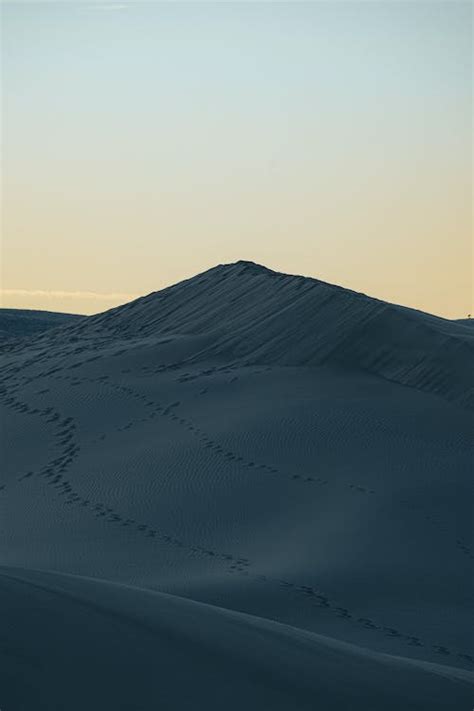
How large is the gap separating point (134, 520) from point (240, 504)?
1.12 m

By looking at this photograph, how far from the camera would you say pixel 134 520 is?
12945 millimetres

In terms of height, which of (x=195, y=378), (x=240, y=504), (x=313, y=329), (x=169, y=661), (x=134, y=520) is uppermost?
(x=313, y=329)

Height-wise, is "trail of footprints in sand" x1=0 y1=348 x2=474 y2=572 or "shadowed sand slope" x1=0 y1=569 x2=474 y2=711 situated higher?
"trail of footprints in sand" x1=0 y1=348 x2=474 y2=572

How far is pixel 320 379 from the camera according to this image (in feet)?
54.7

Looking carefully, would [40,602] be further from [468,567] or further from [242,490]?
[242,490]

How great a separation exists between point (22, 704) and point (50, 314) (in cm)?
5805

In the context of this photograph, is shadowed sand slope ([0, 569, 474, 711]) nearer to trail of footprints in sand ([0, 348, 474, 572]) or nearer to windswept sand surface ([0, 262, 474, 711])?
windswept sand surface ([0, 262, 474, 711])

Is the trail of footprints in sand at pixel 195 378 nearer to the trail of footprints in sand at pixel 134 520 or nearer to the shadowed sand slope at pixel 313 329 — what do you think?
the trail of footprints in sand at pixel 134 520

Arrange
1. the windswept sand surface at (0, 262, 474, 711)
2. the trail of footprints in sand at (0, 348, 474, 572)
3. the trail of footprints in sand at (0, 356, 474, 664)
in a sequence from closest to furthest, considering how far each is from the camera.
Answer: the windswept sand surface at (0, 262, 474, 711)
the trail of footprints in sand at (0, 356, 474, 664)
the trail of footprints in sand at (0, 348, 474, 572)

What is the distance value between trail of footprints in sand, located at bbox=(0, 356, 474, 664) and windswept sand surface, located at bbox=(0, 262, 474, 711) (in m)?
0.03

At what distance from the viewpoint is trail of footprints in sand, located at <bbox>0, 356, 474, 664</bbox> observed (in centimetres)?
939

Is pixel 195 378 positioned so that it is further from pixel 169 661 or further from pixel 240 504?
pixel 169 661

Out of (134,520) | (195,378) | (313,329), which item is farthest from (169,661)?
(313,329)

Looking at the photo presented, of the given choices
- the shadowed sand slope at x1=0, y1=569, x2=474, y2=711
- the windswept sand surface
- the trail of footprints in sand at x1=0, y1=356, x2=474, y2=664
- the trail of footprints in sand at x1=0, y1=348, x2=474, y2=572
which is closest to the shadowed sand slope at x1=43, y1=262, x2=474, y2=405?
the windswept sand surface
